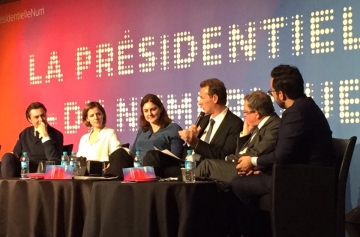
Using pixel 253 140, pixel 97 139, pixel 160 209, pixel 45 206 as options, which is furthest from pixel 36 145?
pixel 160 209

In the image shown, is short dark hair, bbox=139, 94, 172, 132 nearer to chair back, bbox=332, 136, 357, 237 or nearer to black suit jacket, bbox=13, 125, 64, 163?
black suit jacket, bbox=13, 125, 64, 163

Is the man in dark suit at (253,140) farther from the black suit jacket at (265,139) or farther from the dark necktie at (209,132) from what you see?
the dark necktie at (209,132)

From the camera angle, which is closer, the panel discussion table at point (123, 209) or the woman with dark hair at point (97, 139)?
the panel discussion table at point (123, 209)

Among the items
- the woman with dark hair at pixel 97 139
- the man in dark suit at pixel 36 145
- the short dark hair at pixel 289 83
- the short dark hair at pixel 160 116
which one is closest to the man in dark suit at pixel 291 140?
the short dark hair at pixel 289 83

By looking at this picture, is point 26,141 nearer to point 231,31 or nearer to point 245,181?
point 231,31

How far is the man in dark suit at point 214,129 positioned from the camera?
12.4ft

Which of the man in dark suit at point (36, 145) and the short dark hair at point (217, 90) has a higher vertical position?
the short dark hair at point (217, 90)

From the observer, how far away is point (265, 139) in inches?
133

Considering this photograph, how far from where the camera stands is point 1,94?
22.4ft

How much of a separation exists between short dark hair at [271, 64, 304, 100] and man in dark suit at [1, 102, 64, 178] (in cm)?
253

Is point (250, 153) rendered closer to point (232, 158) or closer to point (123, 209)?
point (232, 158)

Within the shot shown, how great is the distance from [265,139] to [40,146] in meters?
2.63

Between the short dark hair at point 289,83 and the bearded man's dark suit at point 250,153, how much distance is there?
0.29m

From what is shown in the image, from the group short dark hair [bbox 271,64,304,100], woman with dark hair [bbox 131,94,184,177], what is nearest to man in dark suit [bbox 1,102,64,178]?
woman with dark hair [bbox 131,94,184,177]
